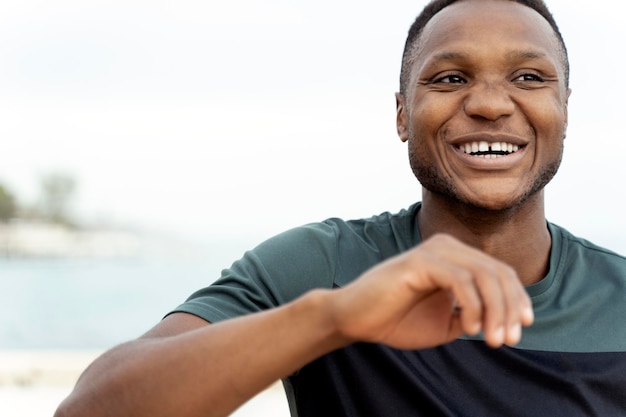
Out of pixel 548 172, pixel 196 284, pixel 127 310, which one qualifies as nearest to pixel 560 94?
pixel 548 172

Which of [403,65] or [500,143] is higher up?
[403,65]

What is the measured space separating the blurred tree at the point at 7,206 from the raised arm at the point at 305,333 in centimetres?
2732

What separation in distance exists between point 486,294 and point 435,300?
0.16 meters

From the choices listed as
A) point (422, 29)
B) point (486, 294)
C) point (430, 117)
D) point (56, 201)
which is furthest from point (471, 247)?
point (56, 201)

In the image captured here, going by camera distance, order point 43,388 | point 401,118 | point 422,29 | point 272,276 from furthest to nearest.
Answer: point 43,388 → point 401,118 → point 422,29 → point 272,276

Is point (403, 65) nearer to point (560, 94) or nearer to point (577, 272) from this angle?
point (560, 94)

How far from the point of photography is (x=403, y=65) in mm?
2131

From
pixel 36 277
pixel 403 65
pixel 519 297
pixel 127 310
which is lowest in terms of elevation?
pixel 519 297

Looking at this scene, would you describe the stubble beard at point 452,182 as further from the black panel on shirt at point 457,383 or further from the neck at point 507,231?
the black panel on shirt at point 457,383

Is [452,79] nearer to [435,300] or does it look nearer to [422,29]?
[422,29]

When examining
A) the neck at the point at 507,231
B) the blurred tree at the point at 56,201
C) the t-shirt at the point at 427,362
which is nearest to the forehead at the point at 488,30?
the neck at the point at 507,231

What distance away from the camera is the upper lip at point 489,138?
1830 millimetres

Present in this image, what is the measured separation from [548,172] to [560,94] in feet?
0.54

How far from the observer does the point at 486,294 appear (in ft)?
3.62
